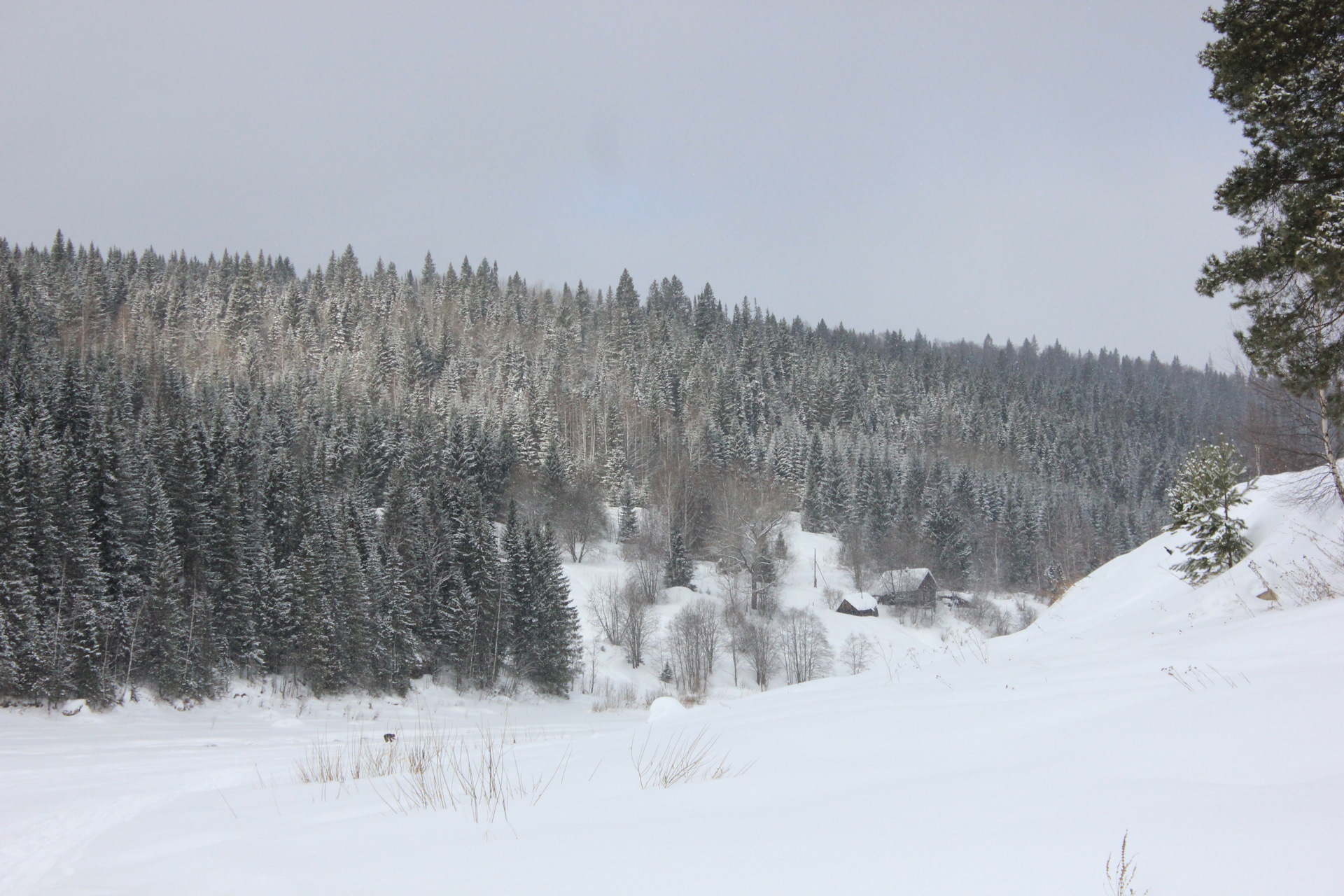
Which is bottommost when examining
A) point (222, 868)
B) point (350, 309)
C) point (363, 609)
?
point (363, 609)

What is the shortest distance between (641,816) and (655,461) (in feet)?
270

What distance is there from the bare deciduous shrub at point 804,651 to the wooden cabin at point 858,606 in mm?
9065

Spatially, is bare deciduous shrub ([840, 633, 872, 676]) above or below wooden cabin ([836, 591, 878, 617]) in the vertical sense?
below

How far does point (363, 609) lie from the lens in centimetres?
3450

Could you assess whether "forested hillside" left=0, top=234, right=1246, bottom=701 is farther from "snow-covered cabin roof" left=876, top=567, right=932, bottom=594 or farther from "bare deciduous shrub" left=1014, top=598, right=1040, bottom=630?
"bare deciduous shrub" left=1014, top=598, right=1040, bottom=630

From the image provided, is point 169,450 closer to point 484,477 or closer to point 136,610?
point 136,610

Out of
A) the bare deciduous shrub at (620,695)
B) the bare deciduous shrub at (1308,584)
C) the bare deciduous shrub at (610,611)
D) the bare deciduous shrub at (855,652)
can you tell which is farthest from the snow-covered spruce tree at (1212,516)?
the bare deciduous shrub at (610,611)

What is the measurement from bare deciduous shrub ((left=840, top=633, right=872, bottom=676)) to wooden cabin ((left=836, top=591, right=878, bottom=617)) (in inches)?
333

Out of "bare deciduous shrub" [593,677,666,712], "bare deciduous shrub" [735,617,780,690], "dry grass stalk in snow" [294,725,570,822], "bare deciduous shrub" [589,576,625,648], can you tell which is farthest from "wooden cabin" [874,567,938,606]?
"dry grass stalk in snow" [294,725,570,822]

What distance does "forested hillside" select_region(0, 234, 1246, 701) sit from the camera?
32.7 meters

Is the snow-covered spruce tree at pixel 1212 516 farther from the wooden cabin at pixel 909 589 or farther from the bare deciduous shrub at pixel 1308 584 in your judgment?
the wooden cabin at pixel 909 589

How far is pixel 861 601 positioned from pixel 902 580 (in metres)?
8.10

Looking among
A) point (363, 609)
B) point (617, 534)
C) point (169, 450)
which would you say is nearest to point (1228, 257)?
point (363, 609)

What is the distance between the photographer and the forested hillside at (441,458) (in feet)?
107
